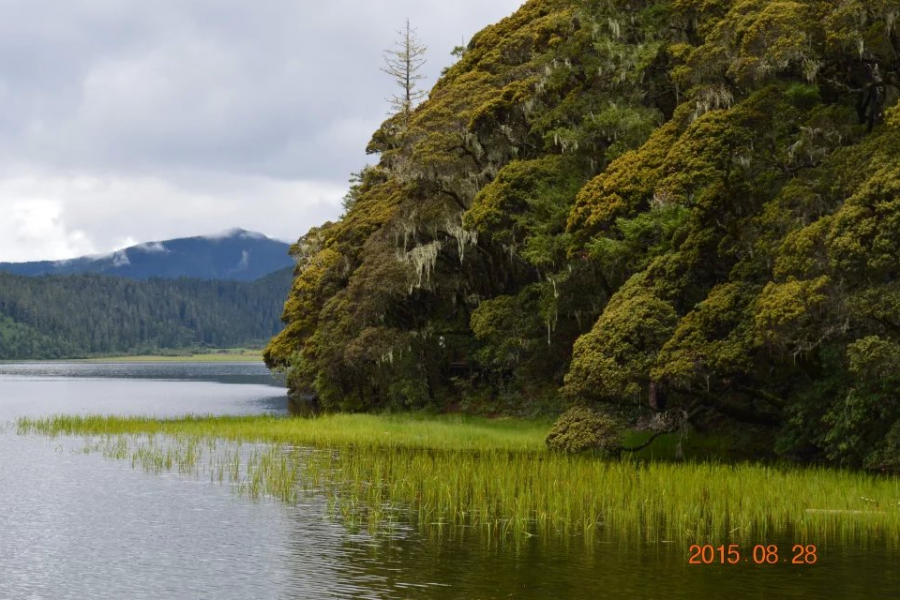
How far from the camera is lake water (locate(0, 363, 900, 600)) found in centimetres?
1738

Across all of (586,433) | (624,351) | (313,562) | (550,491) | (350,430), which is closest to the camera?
(313,562)

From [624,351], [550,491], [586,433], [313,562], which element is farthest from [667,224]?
[313,562]

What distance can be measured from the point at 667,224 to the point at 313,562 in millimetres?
20008

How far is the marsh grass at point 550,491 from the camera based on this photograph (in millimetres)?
22766

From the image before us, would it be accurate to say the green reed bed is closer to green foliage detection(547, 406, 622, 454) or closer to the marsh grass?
the marsh grass

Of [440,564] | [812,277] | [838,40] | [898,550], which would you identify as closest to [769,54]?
[838,40]

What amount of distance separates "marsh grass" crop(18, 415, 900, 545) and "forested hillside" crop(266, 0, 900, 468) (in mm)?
3314

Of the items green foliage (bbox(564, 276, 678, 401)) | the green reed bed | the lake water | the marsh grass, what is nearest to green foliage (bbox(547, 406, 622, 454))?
the marsh grass

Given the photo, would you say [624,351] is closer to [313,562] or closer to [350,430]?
[313,562]

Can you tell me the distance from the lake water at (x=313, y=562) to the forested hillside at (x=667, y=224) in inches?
371

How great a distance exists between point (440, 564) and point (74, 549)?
812cm

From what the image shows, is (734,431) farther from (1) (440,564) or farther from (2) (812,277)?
(1) (440,564)

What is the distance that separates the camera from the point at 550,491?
25797 millimetres

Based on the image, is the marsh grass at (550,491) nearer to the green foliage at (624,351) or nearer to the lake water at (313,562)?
the lake water at (313,562)
